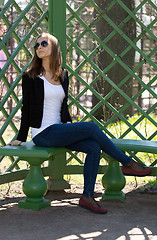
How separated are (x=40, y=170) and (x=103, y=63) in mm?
3372

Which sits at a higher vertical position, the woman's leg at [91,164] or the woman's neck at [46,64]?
the woman's neck at [46,64]

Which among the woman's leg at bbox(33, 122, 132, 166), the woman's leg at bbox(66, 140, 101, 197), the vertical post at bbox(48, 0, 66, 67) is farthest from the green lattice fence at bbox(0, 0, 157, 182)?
the woman's leg at bbox(66, 140, 101, 197)

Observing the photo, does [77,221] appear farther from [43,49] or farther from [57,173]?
[43,49]

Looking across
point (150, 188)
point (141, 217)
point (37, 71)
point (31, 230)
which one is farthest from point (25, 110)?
point (150, 188)

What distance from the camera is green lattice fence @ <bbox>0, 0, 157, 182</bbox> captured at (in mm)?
4418

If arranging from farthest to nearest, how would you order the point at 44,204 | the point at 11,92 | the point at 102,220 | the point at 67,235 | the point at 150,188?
1. the point at 150,188
2. the point at 11,92
3. the point at 44,204
4. the point at 102,220
5. the point at 67,235

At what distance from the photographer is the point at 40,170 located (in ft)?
13.1

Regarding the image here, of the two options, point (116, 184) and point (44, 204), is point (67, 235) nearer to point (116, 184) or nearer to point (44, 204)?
point (44, 204)

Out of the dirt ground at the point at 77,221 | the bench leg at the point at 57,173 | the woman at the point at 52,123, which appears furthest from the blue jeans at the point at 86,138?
the bench leg at the point at 57,173

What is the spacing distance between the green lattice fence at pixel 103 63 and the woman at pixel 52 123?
390 millimetres

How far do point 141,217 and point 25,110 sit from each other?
1.19m

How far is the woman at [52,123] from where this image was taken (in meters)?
3.92

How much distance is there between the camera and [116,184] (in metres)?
4.28

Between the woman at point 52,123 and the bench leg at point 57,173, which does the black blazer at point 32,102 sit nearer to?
the woman at point 52,123
